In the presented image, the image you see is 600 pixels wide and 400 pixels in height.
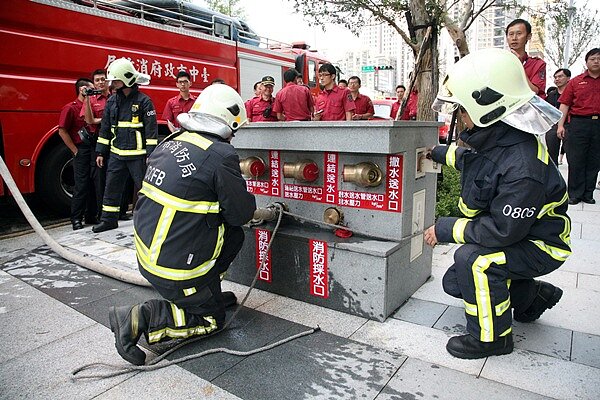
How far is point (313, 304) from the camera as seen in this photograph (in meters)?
3.07

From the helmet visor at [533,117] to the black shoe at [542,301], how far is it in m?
1.02

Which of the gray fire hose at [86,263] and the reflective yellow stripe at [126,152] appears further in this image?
the reflective yellow stripe at [126,152]

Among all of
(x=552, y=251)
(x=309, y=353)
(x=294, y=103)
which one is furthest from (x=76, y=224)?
(x=552, y=251)

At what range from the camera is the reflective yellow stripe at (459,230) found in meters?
2.32

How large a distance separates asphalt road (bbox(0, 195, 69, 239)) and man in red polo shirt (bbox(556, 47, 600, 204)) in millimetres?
6607

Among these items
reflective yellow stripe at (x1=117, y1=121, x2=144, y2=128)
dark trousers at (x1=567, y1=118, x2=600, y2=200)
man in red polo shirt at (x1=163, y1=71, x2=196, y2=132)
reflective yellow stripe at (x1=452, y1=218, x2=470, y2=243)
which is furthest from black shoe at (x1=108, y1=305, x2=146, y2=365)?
dark trousers at (x1=567, y1=118, x2=600, y2=200)

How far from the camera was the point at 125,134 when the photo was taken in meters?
4.89

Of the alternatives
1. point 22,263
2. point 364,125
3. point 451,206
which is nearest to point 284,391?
point 364,125

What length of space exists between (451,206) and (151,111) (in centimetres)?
365

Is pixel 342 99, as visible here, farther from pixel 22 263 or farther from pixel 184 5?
pixel 22 263

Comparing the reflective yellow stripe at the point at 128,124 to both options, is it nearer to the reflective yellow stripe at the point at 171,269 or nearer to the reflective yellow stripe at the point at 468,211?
the reflective yellow stripe at the point at 171,269

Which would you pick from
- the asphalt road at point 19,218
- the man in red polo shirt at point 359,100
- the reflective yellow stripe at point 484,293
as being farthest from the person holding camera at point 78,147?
the man in red polo shirt at point 359,100

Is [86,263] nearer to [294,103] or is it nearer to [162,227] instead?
[162,227]

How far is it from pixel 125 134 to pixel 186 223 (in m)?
2.96
